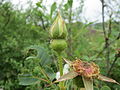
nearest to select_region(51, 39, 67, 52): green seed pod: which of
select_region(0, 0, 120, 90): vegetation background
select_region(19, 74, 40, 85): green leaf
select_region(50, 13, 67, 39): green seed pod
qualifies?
select_region(50, 13, 67, 39): green seed pod

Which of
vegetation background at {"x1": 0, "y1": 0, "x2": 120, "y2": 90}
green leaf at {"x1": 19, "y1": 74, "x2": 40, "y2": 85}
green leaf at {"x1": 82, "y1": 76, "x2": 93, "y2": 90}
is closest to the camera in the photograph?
green leaf at {"x1": 82, "y1": 76, "x2": 93, "y2": 90}

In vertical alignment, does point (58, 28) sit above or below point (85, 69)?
above

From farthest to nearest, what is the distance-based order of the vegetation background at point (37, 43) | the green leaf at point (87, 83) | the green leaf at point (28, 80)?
1. the vegetation background at point (37, 43)
2. the green leaf at point (28, 80)
3. the green leaf at point (87, 83)

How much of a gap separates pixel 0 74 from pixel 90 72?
179 cm

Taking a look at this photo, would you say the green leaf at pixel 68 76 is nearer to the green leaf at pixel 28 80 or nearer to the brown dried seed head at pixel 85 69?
the brown dried seed head at pixel 85 69

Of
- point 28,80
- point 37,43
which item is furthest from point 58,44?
point 37,43

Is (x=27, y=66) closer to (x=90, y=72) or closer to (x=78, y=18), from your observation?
(x=78, y=18)

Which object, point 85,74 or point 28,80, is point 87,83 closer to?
point 85,74

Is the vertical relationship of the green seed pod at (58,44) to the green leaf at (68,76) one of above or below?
above

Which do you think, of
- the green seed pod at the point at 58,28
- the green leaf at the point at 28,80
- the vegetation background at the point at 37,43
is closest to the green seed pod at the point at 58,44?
the green seed pod at the point at 58,28

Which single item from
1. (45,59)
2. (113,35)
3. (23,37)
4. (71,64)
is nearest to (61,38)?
(71,64)

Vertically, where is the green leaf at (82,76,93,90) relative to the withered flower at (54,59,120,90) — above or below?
below

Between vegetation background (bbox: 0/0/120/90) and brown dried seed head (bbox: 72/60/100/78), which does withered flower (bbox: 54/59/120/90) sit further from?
vegetation background (bbox: 0/0/120/90)

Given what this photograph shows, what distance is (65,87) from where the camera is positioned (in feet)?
2.06
